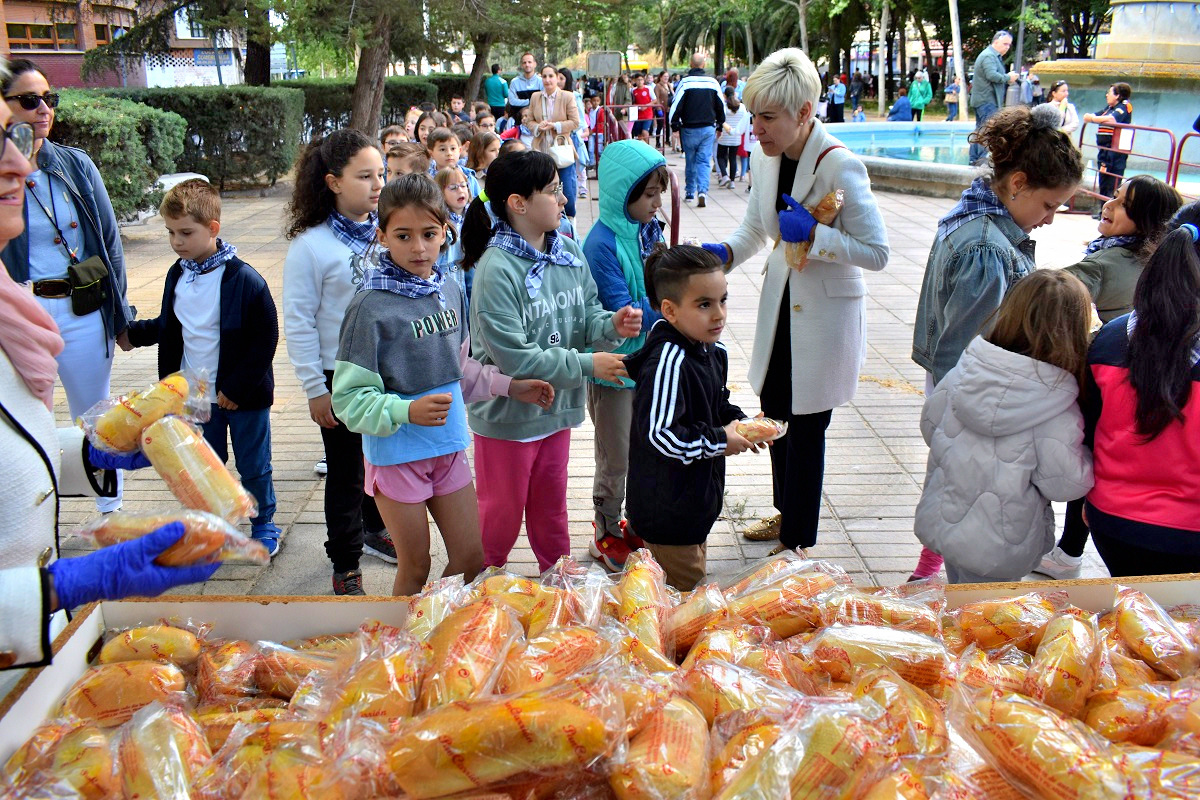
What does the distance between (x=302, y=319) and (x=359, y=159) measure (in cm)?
68

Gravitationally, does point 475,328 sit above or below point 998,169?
below

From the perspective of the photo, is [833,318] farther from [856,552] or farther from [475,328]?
[475,328]

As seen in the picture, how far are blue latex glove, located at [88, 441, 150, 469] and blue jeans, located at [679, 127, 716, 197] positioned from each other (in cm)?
1323

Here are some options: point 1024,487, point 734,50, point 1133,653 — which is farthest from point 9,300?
point 734,50

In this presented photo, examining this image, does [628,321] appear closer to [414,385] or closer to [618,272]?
[618,272]

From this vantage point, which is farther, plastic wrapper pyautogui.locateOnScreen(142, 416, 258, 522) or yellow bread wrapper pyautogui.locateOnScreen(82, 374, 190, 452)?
yellow bread wrapper pyautogui.locateOnScreen(82, 374, 190, 452)

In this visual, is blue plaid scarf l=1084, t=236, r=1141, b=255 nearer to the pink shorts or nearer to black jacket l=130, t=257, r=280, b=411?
the pink shorts

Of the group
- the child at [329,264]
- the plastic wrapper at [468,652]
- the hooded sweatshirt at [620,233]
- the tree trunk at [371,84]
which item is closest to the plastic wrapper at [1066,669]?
the plastic wrapper at [468,652]

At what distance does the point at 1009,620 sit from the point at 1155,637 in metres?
0.29

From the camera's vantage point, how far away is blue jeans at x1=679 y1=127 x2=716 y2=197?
1436 cm

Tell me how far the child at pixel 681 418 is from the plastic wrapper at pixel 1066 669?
3.81ft

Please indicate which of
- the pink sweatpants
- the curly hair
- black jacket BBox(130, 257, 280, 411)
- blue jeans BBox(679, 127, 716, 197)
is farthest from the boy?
blue jeans BBox(679, 127, 716, 197)

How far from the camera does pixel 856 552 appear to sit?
13.5 feet

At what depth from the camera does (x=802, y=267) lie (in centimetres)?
357
